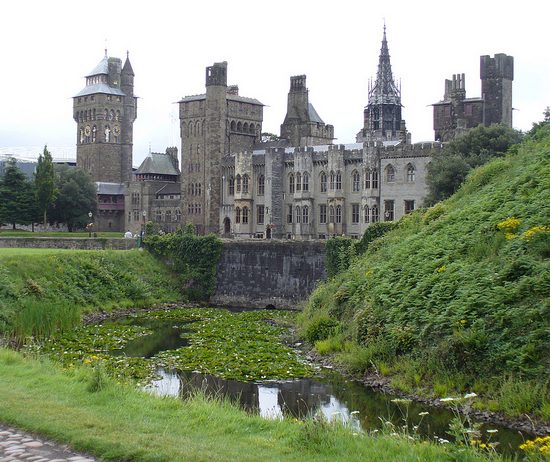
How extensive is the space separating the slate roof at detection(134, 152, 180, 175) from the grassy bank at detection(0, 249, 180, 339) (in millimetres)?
49048

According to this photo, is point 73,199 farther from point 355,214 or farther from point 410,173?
point 410,173

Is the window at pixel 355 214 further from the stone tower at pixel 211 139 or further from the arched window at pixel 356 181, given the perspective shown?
the stone tower at pixel 211 139

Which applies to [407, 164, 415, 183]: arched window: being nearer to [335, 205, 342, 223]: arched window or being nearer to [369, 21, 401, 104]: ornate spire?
[335, 205, 342, 223]: arched window

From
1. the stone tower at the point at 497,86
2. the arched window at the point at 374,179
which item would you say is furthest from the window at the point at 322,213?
the stone tower at the point at 497,86

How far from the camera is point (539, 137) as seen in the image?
36.4 meters

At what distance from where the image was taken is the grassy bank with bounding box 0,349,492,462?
446 inches

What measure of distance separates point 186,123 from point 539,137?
56978 mm

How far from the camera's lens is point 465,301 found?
22.7 metres

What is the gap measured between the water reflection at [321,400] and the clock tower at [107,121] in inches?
3292

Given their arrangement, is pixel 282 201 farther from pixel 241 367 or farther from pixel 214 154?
pixel 241 367

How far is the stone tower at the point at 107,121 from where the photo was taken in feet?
352

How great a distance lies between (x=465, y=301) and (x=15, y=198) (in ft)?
201

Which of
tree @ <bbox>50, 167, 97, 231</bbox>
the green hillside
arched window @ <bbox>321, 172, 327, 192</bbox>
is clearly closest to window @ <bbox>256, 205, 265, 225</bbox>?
arched window @ <bbox>321, 172, 327, 192</bbox>

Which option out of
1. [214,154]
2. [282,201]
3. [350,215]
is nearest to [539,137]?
[350,215]
